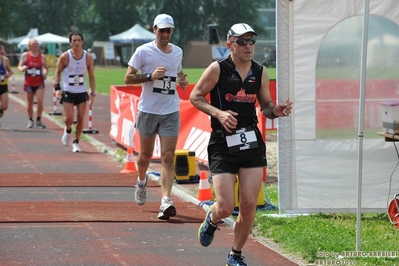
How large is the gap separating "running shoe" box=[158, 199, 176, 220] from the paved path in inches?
3.0

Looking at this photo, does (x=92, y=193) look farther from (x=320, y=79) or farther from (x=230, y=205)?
(x=230, y=205)

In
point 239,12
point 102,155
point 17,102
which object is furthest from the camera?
point 239,12

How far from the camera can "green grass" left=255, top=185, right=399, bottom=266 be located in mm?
8039

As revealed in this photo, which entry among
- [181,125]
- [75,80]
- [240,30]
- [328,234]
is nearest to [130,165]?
[181,125]

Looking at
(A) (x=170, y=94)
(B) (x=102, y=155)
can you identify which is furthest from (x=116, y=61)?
(A) (x=170, y=94)

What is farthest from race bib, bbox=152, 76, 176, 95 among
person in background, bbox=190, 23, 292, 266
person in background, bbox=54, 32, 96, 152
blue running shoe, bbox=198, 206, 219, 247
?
person in background, bbox=54, 32, 96, 152

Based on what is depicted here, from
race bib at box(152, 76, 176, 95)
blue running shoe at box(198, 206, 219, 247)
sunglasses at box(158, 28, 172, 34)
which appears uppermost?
sunglasses at box(158, 28, 172, 34)

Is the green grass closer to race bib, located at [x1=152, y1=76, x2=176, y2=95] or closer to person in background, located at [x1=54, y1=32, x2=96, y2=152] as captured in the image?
race bib, located at [x1=152, y1=76, x2=176, y2=95]

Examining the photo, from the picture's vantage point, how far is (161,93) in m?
10.3

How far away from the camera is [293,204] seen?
1017 centimetres

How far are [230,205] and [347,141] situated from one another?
3.05m

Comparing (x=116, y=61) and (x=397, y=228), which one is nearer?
(x=397, y=228)

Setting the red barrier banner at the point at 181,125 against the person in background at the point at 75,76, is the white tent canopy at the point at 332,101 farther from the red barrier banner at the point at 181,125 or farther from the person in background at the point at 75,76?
the person in background at the point at 75,76

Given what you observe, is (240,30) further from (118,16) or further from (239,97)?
(118,16)
